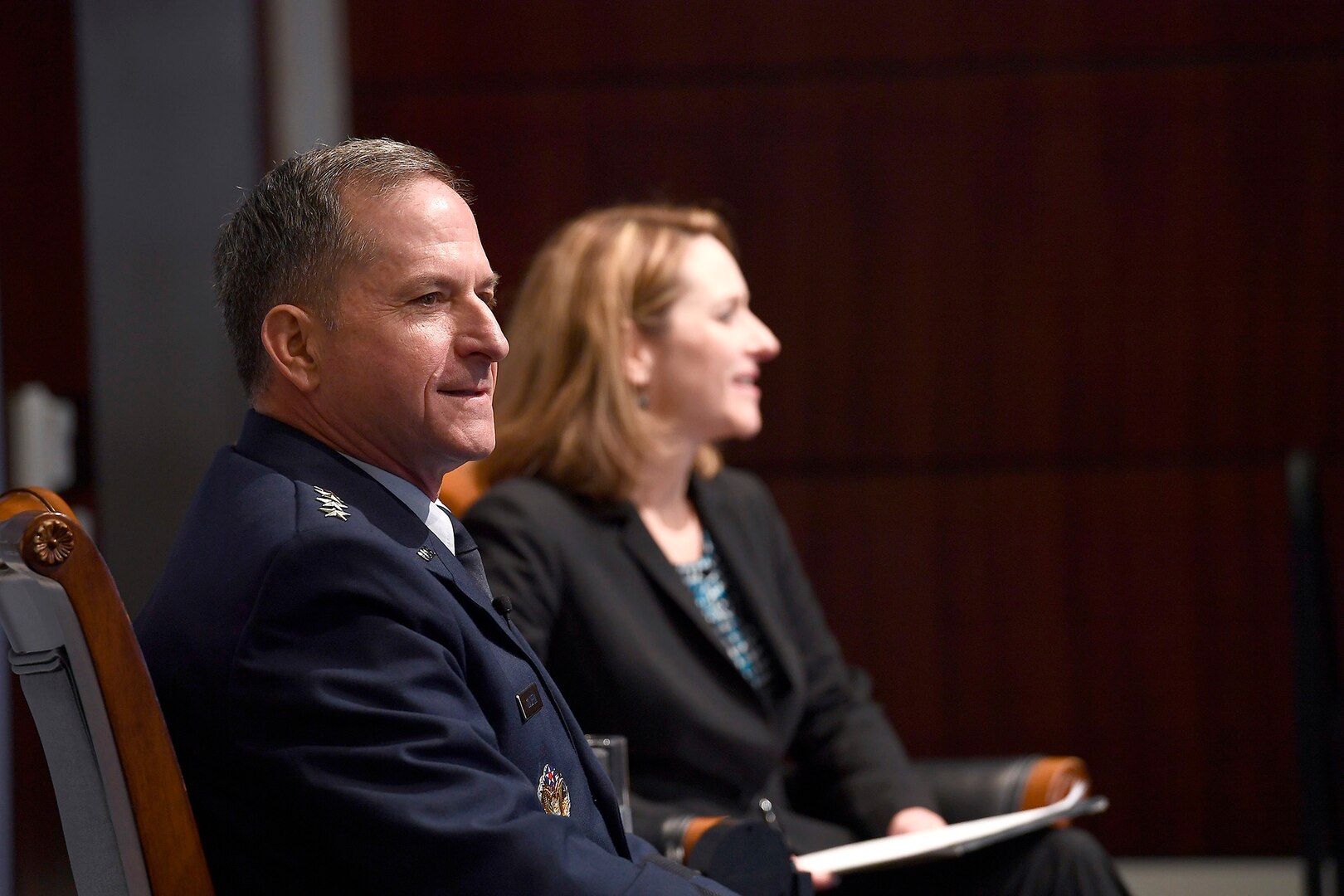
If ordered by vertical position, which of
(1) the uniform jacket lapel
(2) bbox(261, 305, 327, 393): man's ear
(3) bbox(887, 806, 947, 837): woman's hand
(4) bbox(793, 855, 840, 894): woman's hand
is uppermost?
(2) bbox(261, 305, 327, 393): man's ear

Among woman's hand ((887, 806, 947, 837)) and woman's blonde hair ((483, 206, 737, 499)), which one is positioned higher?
woman's blonde hair ((483, 206, 737, 499))

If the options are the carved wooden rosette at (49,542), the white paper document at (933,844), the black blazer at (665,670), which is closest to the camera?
the carved wooden rosette at (49,542)

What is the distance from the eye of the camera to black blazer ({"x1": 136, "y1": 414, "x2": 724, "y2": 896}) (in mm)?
1054

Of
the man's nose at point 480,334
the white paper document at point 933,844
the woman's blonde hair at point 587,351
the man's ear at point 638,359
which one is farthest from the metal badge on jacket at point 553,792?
the man's ear at point 638,359

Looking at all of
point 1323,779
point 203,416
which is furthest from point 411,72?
point 1323,779

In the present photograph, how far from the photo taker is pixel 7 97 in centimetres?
248

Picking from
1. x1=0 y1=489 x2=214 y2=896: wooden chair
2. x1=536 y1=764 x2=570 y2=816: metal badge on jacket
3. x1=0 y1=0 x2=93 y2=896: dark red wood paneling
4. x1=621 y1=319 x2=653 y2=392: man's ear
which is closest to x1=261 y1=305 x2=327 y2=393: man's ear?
x1=0 y1=489 x2=214 y2=896: wooden chair

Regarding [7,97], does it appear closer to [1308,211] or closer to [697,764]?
[697,764]

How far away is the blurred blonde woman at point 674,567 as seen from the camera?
2066 millimetres

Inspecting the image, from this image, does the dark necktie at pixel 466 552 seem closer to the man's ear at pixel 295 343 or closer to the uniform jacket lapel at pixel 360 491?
the uniform jacket lapel at pixel 360 491

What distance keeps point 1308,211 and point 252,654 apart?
120 inches

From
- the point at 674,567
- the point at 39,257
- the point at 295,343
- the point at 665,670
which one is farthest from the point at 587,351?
the point at 39,257

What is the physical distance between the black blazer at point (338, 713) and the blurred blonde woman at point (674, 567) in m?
0.83

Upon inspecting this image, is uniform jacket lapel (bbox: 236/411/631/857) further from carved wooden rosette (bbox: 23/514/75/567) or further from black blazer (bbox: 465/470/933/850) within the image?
black blazer (bbox: 465/470/933/850)
